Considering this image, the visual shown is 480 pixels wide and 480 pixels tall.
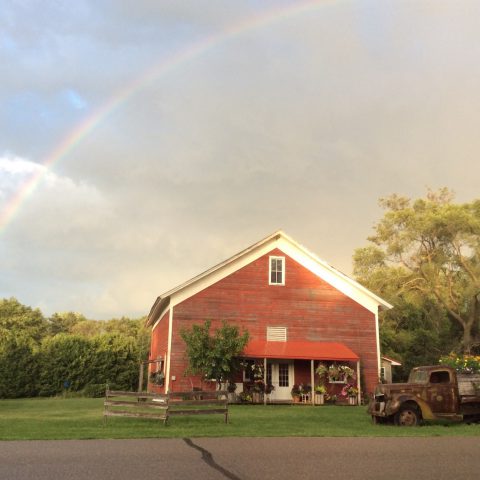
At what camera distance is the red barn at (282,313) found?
87.1ft

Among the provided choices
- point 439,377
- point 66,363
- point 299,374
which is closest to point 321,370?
point 299,374

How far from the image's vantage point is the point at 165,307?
29391mm

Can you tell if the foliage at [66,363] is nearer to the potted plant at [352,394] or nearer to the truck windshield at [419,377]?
the potted plant at [352,394]

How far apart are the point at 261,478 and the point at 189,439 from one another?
4601 millimetres

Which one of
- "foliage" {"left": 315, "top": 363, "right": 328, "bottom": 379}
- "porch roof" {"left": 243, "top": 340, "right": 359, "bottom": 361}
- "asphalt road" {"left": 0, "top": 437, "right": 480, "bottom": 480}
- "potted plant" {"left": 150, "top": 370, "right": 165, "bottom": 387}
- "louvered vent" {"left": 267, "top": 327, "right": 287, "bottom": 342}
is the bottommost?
"asphalt road" {"left": 0, "top": 437, "right": 480, "bottom": 480}

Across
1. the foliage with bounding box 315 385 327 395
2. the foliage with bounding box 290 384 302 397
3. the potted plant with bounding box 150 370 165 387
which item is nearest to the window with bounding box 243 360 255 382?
the foliage with bounding box 290 384 302 397

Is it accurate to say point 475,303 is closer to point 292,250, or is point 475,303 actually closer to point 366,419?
point 292,250

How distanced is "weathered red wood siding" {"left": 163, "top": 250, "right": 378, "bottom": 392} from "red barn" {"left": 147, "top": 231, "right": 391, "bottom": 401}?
0.16 feet

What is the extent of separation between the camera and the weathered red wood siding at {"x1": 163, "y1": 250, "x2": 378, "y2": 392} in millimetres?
27297

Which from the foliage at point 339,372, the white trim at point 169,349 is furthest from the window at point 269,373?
the white trim at point 169,349

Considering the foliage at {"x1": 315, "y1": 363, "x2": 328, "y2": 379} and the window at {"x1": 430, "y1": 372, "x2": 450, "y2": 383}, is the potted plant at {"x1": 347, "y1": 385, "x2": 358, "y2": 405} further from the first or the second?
the window at {"x1": 430, "y1": 372, "x2": 450, "y2": 383}

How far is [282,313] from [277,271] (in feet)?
7.21

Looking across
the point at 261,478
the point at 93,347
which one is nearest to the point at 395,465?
the point at 261,478

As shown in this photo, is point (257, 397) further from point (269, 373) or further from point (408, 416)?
point (408, 416)
